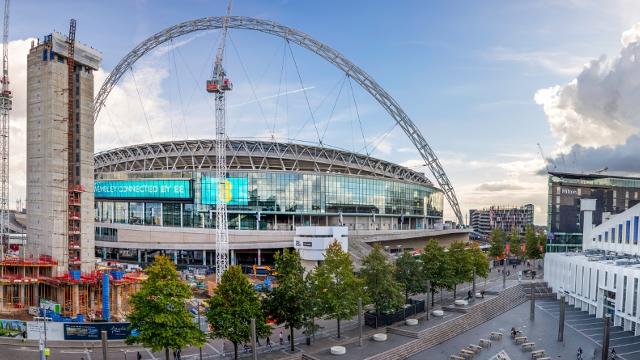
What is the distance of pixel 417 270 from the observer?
61062mm

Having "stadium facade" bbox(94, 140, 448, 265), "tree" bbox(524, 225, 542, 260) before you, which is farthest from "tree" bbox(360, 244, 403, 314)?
"tree" bbox(524, 225, 542, 260)

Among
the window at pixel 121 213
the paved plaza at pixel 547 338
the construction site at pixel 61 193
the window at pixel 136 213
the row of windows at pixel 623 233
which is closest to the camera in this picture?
the paved plaza at pixel 547 338

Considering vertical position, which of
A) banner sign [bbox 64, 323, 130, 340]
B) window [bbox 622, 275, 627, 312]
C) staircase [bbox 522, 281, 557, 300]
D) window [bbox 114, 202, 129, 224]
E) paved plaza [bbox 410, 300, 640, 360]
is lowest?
staircase [bbox 522, 281, 557, 300]

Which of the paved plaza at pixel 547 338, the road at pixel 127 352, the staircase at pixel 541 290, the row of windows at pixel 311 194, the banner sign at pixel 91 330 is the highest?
the row of windows at pixel 311 194

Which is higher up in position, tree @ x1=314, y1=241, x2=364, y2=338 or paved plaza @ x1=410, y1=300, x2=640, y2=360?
tree @ x1=314, y1=241, x2=364, y2=338

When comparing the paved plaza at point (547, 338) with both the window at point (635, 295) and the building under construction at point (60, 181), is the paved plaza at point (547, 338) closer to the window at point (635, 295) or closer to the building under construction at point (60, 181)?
the window at point (635, 295)

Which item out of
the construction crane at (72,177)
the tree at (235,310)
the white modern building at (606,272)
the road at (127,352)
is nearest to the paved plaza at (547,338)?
the white modern building at (606,272)

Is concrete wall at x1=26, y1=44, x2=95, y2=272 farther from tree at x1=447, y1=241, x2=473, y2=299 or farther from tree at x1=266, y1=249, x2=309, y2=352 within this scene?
tree at x1=447, y1=241, x2=473, y2=299

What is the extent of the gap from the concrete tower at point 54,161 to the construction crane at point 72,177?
Result: 0.50 ft

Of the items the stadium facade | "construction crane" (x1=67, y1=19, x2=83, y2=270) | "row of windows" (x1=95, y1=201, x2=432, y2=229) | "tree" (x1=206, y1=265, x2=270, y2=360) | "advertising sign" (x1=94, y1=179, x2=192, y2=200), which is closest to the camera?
"tree" (x1=206, y1=265, x2=270, y2=360)

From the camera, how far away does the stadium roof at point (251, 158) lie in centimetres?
12625

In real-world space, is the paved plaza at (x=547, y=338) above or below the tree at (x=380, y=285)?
below

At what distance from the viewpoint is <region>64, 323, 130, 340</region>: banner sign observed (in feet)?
152

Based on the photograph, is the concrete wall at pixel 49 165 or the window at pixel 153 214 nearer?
the concrete wall at pixel 49 165
